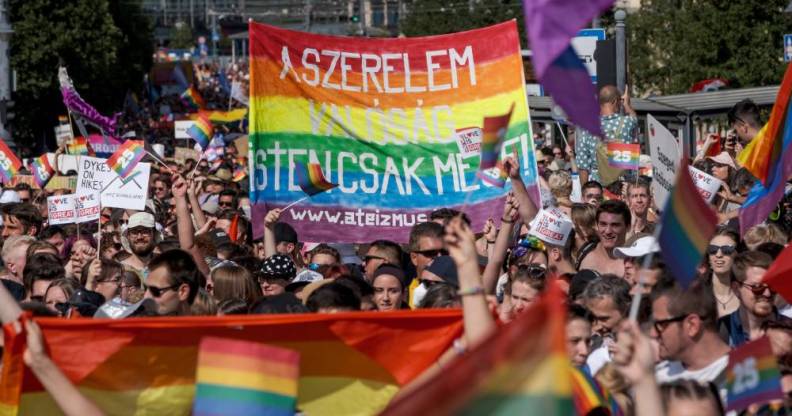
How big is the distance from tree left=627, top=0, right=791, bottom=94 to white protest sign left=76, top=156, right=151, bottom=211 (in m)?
22.7

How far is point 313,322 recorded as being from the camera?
541cm

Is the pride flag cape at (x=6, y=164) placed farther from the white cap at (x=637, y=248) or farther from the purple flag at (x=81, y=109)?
the white cap at (x=637, y=248)

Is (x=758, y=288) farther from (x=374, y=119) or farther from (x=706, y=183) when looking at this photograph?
(x=374, y=119)

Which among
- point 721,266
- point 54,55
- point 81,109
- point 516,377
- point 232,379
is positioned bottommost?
point 54,55

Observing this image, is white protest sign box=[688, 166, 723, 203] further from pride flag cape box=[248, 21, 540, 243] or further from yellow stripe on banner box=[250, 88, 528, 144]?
yellow stripe on banner box=[250, 88, 528, 144]

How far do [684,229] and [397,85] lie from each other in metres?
4.98

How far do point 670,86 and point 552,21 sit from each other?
3293 centimetres

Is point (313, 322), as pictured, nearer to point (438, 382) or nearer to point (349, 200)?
point (438, 382)

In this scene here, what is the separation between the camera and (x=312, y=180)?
9422 millimetres

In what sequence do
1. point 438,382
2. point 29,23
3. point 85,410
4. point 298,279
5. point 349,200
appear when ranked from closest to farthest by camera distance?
point 438,382 → point 85,410 → point 298,279 → point 349,200 → point 29,23

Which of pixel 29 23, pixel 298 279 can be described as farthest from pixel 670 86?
pixel 298 279

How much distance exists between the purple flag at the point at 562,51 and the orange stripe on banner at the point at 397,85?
4.61 meters

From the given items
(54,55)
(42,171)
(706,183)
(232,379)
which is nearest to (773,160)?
(706,183)

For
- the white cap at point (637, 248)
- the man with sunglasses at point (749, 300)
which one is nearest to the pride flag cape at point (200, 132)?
the white cap at point (637, 248)
